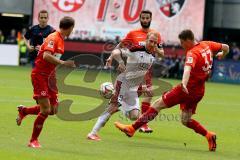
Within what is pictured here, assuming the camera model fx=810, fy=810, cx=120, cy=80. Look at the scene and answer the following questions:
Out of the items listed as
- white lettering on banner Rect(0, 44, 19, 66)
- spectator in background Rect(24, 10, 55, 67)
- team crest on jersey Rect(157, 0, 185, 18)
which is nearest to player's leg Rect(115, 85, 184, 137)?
spectator in background Rect(24, 10, 55, 67)

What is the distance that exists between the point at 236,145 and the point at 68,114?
5349mm

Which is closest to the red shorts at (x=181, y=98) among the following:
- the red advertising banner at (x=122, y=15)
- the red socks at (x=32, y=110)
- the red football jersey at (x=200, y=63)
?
the red football jersey at (x=200, y=63)

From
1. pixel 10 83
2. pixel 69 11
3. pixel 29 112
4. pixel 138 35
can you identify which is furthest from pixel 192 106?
pixel 69 11

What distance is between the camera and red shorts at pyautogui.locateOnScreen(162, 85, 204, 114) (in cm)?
1378

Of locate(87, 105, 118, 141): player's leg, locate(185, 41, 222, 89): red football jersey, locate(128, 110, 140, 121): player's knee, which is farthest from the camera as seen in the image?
locate(128, 110, 140, 121): player's knee

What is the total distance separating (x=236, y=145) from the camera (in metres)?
14.7

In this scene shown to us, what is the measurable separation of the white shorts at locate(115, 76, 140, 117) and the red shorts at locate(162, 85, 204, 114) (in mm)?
1108

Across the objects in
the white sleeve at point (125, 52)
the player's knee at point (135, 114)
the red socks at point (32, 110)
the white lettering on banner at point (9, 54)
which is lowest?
the white lettering on banner at point (9, 54)

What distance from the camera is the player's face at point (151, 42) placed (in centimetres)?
1466

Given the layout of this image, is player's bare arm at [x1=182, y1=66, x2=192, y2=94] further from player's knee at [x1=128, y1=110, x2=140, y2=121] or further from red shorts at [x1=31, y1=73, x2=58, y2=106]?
red shorts at [x1=31, y1=73, x2=58, y2=106]

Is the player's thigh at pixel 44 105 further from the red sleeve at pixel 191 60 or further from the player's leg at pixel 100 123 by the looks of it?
the red sleeve at pixel 191 60

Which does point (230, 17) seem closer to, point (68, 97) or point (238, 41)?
point (238, 41)

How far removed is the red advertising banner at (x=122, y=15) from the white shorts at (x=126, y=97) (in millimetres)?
28920

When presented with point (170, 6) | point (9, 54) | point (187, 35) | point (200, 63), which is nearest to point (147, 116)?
point (200, 63)
